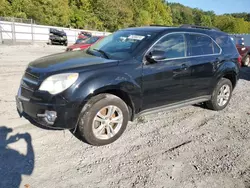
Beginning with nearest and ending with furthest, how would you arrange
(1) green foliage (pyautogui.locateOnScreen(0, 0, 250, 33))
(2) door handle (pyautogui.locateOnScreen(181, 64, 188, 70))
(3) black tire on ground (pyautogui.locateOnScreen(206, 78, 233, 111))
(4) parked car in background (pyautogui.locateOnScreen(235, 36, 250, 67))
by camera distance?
(2) door handle (pyautogui.locateOnScreen(181, 64, 188, 70)) < (3) black tire on ground (pyautogui.locateOnScreen(206, 78, 233, 111)) < (4) parked car in background (pyautogui.locateOnScreen(235, 36, 250, 67)) < (1) green foliage (pyautogui.locateOnScreen(0, 0, 250, 33))

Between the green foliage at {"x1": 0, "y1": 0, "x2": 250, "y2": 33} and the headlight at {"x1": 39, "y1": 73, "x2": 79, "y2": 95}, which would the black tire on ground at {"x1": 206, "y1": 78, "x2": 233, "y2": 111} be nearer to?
the headlight at {"x1": 39, "y1": 73, "x2": 79, "y2": 95}

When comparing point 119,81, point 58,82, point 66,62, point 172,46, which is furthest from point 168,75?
point 58,82

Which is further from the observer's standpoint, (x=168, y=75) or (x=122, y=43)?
(x=122, y=43)

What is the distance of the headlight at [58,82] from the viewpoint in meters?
3.40

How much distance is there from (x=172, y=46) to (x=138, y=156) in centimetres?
208

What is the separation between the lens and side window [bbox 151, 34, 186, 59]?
4297 millimetres

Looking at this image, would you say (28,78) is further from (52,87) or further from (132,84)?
(132,84)

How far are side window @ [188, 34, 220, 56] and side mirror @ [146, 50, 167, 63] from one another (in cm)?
88

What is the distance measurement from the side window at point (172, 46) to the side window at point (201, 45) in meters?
0.21

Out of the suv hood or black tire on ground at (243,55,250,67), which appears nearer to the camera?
the suv hood

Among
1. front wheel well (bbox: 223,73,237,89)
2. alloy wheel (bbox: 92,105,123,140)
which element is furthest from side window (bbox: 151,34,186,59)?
front wheel well (bbox: 223,73,237,89)

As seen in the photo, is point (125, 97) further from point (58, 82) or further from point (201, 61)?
point (201, 61)

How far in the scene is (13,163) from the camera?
10.3 ft

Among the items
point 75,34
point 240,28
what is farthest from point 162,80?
point 240,28
